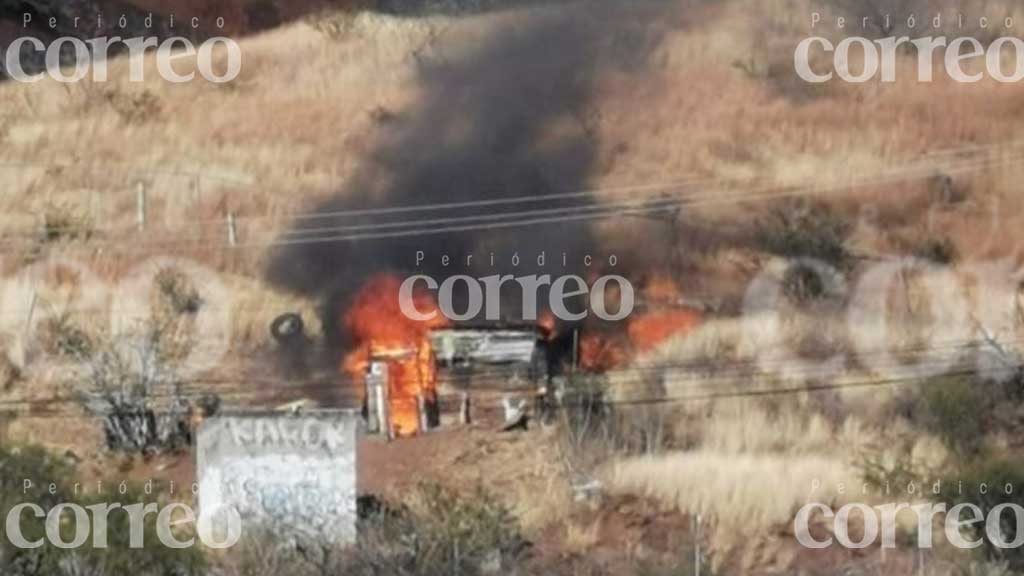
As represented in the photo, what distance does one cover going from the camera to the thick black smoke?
699 inches

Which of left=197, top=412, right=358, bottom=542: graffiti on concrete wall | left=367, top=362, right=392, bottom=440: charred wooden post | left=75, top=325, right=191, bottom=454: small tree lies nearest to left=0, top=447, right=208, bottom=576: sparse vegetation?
left=197, top=412, right=358, bottom=542: graffiti on concrete wall

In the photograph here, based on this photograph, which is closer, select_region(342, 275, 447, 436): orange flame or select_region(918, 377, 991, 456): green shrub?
select_region(918, 377, 991, 456): green shrub

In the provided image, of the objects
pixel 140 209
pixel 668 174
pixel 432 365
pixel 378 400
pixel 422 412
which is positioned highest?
pixel 668 174

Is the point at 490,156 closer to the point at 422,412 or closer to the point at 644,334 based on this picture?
the point at 644,334

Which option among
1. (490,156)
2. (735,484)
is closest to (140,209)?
(490,156)

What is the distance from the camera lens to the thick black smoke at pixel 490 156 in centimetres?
1777

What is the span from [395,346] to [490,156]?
2.41 metres

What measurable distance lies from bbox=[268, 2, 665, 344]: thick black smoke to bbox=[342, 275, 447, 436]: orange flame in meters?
0.21

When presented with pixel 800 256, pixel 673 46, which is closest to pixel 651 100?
pixel 673 46

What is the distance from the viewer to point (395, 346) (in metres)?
17.1

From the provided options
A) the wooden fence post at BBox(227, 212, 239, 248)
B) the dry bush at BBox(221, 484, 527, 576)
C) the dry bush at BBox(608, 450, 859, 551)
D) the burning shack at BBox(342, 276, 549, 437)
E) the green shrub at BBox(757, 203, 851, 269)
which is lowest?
the dry bush at BBox(221, 484, 527, 576)

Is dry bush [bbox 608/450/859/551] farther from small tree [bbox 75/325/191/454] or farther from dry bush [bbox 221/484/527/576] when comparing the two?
small tree [bbox 75/325/191/454]

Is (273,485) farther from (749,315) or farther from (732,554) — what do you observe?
(749,315)

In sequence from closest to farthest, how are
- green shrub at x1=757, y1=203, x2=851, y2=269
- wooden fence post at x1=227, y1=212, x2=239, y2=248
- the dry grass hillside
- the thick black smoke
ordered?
the dry grass hillside → green shrub at x1=757, y1=203, x2=851, y2=269 → the thick black smoke → wooden fence post at x1=227, y1=212, x2=239, y2=248
